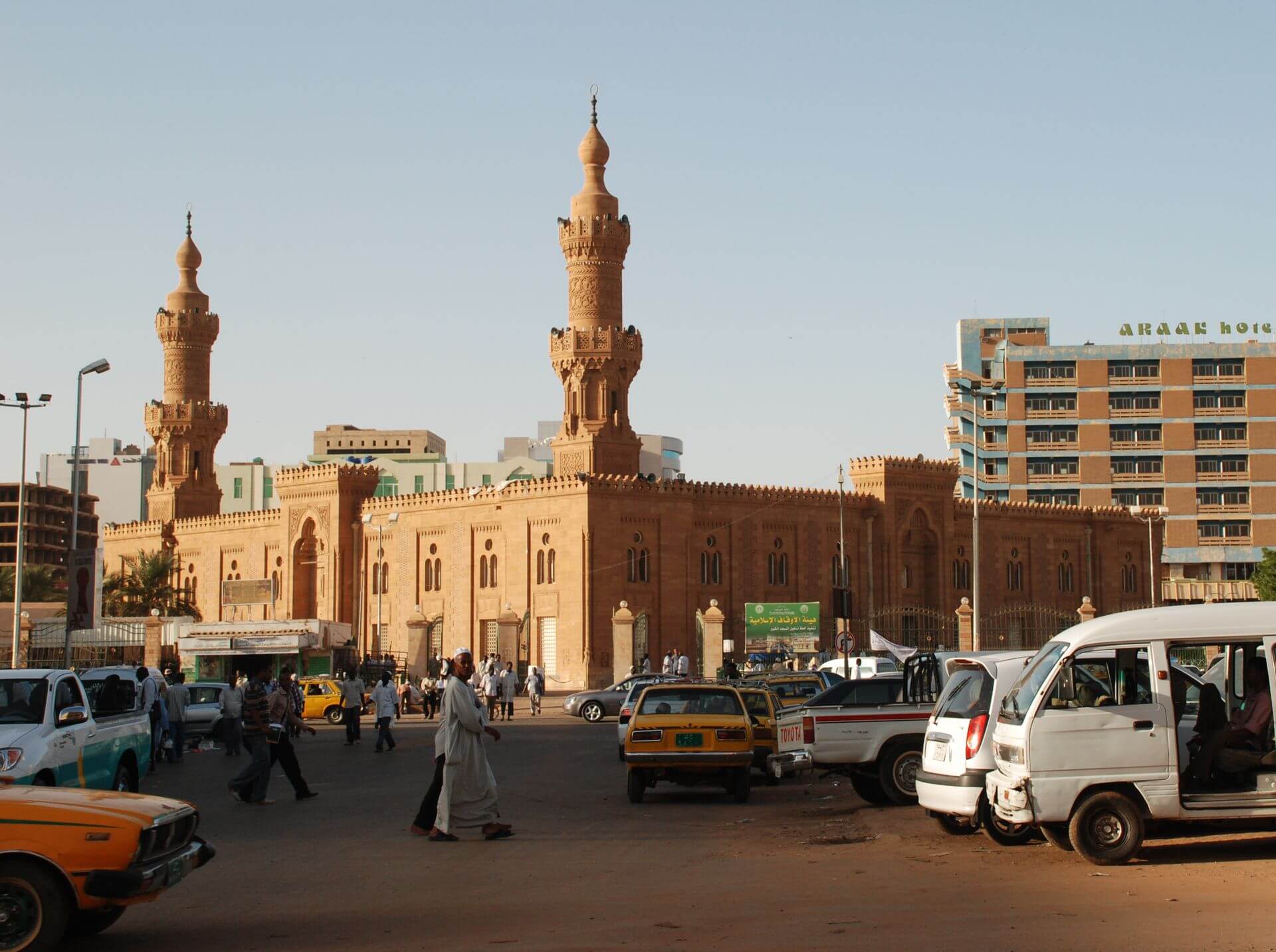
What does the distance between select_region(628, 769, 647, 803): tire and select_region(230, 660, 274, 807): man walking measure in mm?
3810

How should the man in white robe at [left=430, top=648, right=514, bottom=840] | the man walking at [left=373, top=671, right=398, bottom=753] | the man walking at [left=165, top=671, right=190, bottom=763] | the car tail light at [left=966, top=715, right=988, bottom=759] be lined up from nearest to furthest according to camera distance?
1. the car tail light at [left=966, top=715, right=988, bottom=759]
2. the man in white robe at [left=430, top=648, right=514, bottom=840]
3. the man walking at [left=165, top=671, right=190, bottom=763]
4. the man walking at [left=373, top=671, right=398, bottom=753]

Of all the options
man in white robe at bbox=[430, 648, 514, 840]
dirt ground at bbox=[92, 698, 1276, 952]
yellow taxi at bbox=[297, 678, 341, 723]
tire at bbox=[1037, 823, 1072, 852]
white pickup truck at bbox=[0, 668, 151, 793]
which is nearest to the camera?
dirt ground at bbox=[92, 698, 1276, 952]

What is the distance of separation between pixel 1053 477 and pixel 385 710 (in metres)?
59.9

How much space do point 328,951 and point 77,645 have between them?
42.9m

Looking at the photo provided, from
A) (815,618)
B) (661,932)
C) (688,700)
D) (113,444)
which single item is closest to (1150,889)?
(661,932)

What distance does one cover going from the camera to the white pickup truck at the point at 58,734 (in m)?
12.8

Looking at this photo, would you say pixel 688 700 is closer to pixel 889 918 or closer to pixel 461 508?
pixel 889 918

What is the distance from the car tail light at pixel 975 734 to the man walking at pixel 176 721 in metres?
15.7

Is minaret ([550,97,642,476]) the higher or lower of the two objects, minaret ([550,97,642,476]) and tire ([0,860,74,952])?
the higher

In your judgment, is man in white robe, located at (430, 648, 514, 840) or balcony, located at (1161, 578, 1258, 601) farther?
balcony, located at (1161, 578, 1258, 601)

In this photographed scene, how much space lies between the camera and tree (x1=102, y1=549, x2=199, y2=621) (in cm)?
6588

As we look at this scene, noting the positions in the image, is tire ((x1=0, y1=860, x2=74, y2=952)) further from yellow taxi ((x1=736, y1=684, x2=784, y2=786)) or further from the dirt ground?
yellow taxi ((x1=736, y1=684, x2=784, y2=786))

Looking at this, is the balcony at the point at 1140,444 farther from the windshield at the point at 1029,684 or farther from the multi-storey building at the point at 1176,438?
the windshield at the point at 1029,684

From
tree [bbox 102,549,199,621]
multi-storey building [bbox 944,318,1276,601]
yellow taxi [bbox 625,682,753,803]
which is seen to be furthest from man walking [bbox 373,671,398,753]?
multi-storey building [bbox 944,318,1276,601]
